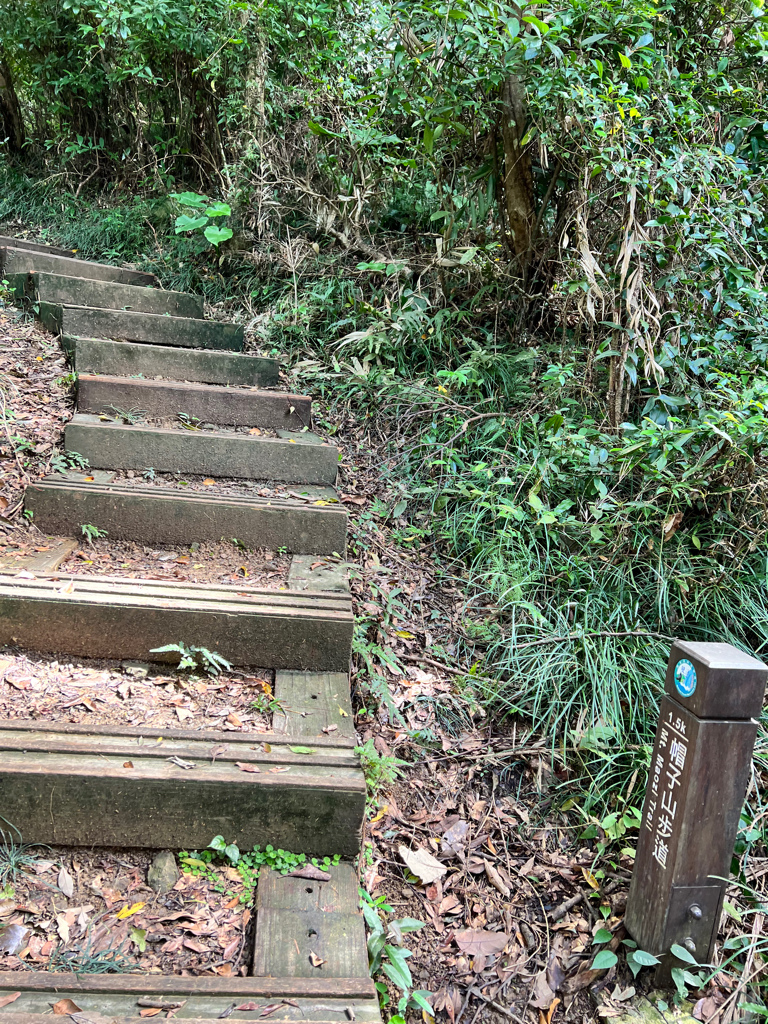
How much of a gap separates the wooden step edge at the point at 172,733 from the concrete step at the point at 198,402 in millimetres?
2024

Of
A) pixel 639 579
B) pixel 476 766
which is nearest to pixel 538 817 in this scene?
pixel 476 766

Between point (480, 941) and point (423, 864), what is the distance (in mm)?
267

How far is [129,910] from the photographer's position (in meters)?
1.63

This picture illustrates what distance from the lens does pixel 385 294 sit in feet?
14.5

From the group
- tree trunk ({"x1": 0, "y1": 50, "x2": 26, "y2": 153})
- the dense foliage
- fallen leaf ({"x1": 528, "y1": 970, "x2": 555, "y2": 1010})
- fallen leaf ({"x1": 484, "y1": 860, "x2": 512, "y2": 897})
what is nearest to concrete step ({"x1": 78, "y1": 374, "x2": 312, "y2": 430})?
the dense foliage

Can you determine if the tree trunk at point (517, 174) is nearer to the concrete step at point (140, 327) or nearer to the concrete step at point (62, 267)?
the concrete step at point (140, 327)

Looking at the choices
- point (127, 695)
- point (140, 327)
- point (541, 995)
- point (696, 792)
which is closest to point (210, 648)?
point (127, 695)

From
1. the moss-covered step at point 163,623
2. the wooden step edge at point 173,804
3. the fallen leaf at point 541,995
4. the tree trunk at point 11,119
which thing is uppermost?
the tree trunk at point 11,119

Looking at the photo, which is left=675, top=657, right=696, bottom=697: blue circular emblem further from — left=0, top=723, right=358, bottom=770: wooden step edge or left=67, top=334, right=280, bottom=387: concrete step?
left=67, top=334, right=280, bottom=387: concrete step

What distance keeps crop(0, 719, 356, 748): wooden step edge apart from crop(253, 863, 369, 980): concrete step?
13.9 inches

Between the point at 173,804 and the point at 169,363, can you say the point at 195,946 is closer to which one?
the point at 173,804

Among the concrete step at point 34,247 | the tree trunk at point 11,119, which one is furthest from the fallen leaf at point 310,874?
the tree trunk at point 11,119

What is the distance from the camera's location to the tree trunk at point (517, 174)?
137 inches

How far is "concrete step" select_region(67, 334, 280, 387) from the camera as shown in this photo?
147 inches
